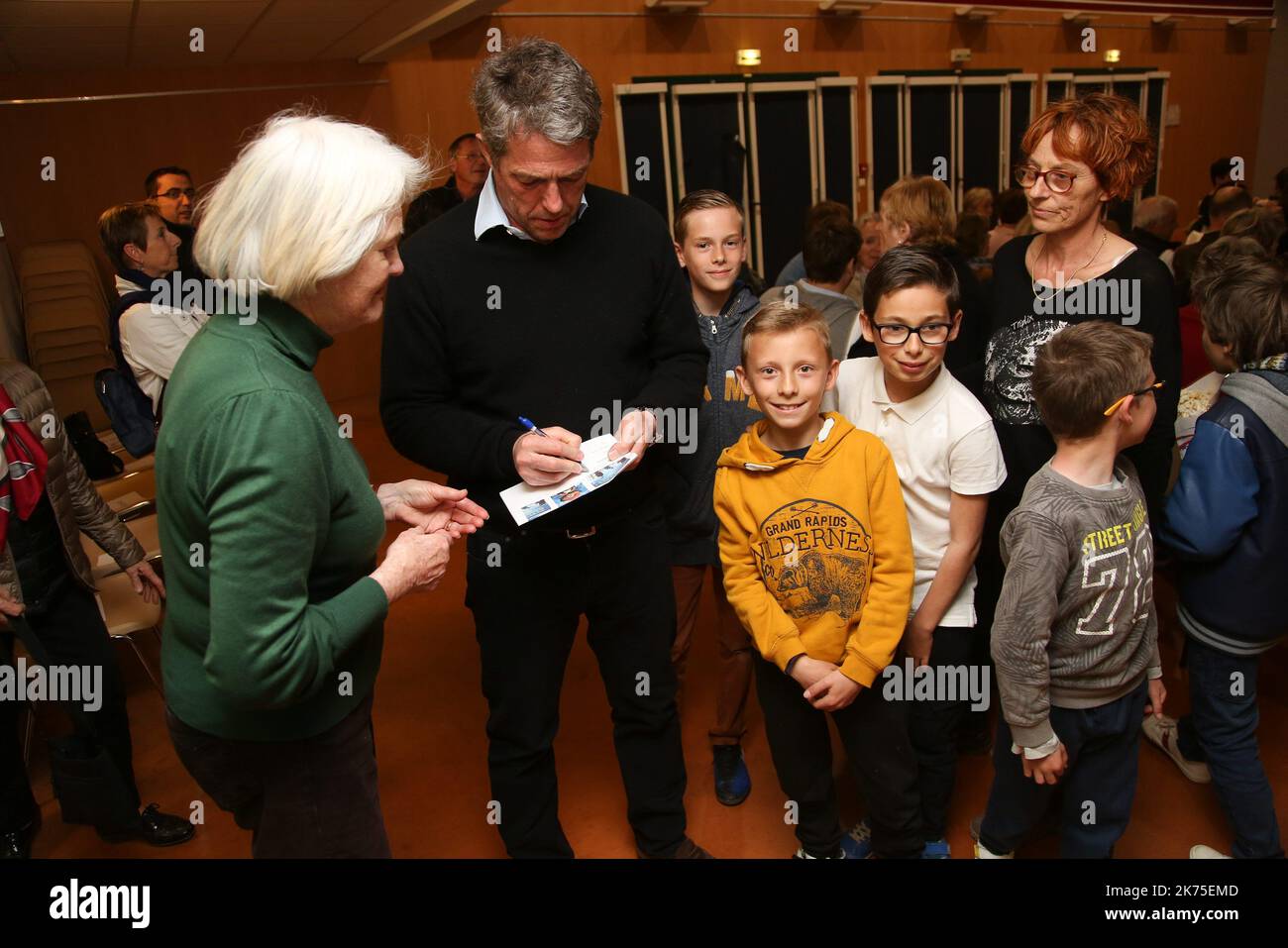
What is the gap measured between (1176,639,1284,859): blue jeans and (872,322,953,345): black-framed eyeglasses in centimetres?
99

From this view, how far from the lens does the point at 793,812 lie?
2.35m

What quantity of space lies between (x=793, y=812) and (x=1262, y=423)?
142cm

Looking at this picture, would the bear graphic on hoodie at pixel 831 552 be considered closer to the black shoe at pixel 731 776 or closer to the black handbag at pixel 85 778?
the black shoe at pixel 731 776

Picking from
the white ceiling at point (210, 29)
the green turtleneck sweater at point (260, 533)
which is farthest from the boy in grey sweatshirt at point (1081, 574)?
the white ceiling at point (210, 29)

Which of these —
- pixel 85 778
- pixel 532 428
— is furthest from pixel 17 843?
pixel 532 428

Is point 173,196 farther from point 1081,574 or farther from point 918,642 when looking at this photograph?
point 1081,574

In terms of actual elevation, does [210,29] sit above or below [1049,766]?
above

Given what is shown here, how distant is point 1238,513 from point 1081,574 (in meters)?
0.51

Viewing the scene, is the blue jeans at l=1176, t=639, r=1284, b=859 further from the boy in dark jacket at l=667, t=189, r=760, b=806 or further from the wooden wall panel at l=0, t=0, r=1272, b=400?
the wooden wall panel at l=0, t=0, r=1272, b=400

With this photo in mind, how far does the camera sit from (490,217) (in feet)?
6.22

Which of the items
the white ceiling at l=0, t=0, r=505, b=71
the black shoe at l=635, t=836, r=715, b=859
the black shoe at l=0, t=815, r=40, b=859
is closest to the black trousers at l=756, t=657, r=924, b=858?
the black shoe at l=635, t=836, r=715, b=859

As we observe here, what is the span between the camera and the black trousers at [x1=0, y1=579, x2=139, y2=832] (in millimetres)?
2410

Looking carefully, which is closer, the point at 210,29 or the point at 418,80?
the point at 210,29
